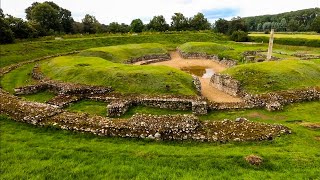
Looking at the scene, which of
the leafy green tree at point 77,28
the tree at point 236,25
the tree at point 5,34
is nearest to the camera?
the tree at point 5,34

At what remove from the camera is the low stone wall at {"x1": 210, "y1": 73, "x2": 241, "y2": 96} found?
23.7m

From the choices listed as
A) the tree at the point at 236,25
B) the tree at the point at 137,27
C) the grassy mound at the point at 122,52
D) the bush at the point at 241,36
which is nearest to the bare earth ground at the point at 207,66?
the grassy mound at the point at 122,52

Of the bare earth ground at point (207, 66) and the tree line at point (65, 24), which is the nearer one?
the bare earth ground at point (207, 66)

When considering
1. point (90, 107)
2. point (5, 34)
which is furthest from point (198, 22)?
point (90, 107)

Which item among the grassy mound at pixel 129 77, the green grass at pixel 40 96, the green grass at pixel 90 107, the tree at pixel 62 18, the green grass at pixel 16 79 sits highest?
the tree at pixel 62 18

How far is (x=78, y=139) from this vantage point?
45.2 feet

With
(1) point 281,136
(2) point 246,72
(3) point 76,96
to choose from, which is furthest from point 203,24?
(1) point 281,136

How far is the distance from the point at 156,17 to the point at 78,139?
267ft

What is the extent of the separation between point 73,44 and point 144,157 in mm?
46418

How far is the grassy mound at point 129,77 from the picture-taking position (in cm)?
2259

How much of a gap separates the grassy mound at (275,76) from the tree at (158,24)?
205 ft

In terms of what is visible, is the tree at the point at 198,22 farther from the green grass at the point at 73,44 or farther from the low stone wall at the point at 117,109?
the low stone wall at the point at 117,109

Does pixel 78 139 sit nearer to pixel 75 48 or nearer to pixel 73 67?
pixel 73 67

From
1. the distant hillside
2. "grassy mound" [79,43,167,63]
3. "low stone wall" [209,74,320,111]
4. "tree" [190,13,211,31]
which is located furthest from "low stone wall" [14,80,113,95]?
the distant hillside
